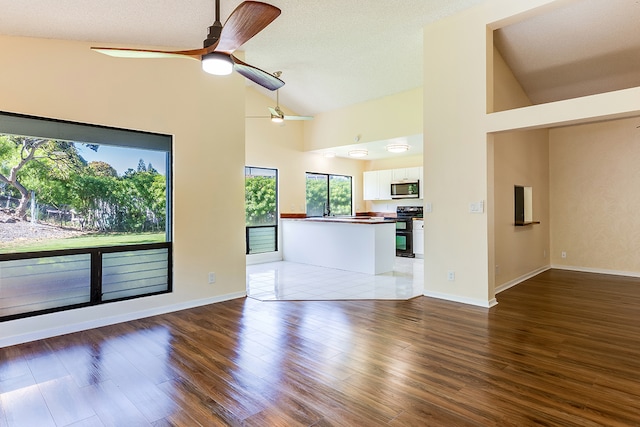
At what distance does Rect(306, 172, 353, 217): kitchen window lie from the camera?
8281 millimetres

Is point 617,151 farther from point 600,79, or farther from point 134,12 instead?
point 134,12

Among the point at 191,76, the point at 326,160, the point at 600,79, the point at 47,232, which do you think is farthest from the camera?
the point at 326,160

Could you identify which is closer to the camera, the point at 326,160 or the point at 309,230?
the point at 309,230

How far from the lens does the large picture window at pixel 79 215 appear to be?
3.15m

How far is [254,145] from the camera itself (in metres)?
7.10

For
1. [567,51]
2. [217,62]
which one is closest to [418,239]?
[567,51]

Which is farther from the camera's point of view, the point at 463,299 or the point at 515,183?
the point at 515,183

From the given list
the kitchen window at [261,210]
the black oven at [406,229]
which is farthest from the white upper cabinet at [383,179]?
the kitchen window at [261,210]

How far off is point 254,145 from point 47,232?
14.0 feet

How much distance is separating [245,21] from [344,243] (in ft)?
15.7

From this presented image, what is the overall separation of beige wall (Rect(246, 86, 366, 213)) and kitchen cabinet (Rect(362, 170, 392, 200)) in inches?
34.1

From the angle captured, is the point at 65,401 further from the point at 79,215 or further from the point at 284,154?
the point at 284,154

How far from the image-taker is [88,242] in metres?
3.54

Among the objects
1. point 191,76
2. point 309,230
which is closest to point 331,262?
point 309,230
